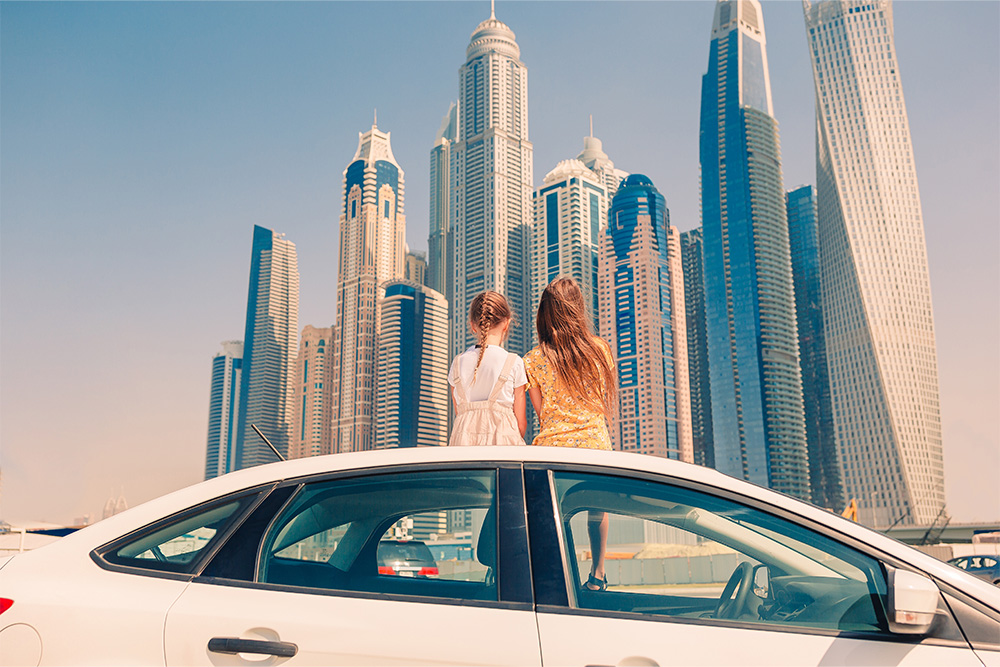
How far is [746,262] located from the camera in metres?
150

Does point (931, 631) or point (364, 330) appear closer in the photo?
point (931, 631)

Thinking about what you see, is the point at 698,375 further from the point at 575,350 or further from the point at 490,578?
the point at 490,578

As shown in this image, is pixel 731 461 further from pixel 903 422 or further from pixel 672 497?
pixel 672 497

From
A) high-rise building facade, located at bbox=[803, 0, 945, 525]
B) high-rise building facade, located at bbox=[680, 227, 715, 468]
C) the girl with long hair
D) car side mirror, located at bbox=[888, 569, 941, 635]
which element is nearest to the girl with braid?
the girl with long hair

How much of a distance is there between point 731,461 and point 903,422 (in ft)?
118

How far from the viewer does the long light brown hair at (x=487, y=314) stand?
405 centimetres

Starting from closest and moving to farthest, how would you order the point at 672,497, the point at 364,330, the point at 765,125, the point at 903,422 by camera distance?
the point at 672,497
the point at 903,422
the point at 765,125
the point at 364,330

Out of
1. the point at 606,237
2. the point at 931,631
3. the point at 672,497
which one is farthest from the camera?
the point at 606,237

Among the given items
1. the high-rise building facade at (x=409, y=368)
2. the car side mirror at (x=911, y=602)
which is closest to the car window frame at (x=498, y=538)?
the car side mirror at (x=911, y=602)

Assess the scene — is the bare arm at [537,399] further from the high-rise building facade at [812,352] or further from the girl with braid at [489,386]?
the high-rise building facade at [812,352]

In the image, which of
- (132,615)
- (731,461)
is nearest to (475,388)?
(132,615)

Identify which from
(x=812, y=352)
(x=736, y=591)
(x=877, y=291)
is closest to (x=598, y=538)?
(x=736, y=591)

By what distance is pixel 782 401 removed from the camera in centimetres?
14500

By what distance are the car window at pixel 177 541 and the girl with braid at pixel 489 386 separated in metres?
1.69
